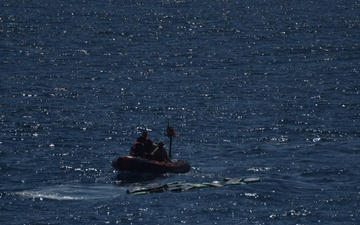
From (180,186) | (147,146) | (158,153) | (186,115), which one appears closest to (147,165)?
(158,153)

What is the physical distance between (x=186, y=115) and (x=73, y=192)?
25169 mm

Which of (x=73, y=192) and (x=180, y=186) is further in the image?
(x=180, y=186)

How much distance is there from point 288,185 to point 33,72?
46.2 meters

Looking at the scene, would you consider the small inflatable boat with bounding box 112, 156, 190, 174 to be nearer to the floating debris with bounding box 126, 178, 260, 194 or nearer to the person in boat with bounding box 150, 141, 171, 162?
the person in boat with bounding box 150, 141, 171, 162

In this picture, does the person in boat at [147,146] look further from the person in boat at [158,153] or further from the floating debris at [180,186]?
the floating debris at [180,186]

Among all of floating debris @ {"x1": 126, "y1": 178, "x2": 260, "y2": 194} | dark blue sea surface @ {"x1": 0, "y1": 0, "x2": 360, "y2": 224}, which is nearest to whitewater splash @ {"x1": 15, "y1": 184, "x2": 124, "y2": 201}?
dark blue sea surface @ {"x1": 0, "y1": 0, "x2": 360, "y2": 224}

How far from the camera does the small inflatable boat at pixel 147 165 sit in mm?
58031

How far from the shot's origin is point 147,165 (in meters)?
58.7

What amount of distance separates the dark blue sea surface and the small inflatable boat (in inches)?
21.4

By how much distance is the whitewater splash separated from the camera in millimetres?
53031

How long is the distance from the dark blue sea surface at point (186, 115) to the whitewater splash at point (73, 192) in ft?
0.31

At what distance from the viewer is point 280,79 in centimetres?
9488

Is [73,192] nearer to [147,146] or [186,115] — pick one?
[147,146]

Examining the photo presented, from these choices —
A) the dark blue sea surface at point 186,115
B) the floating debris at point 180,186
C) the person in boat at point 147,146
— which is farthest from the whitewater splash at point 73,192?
the person in boat at point 147,146
